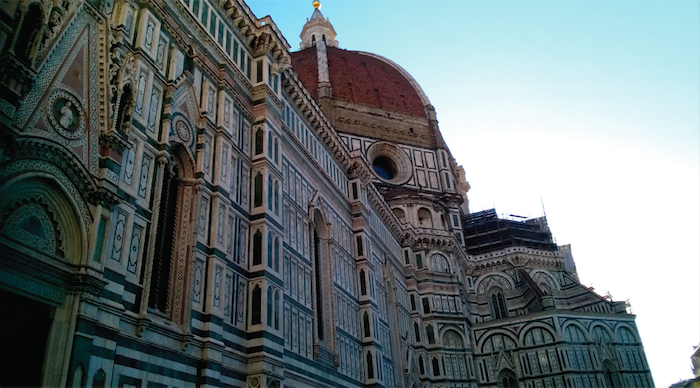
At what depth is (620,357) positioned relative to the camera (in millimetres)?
34844

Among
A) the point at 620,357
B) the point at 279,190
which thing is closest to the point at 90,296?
the point at 279,190

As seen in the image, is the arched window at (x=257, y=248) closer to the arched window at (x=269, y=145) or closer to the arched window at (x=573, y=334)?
the arched window at (x=269, y=145)

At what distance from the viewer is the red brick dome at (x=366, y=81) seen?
49469 millimetres

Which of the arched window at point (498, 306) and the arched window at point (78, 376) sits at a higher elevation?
the arched window at point (498, 306)

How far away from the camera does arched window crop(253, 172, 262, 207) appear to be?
1746cm

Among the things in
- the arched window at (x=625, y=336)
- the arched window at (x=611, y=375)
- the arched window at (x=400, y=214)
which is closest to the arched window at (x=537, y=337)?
the arched window at (x=611, y=375)

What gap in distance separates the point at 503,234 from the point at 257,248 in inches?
1165

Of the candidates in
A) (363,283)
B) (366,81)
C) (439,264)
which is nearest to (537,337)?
(439,264)

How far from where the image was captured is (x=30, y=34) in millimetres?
10078

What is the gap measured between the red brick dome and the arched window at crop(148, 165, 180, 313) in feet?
112

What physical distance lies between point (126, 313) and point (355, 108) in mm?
37034

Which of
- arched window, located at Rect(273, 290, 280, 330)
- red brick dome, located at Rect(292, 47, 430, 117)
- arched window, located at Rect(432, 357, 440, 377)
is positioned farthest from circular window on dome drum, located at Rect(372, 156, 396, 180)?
arched window, located at Rect(273, 290, 280, 330)

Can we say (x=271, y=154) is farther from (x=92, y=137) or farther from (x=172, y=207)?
(x=92, y=137)

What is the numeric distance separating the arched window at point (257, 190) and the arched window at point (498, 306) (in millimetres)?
25516
